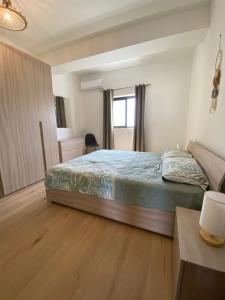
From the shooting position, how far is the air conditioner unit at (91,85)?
437 centimetres

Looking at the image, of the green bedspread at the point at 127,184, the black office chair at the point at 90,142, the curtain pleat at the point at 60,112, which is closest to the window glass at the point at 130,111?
the black office chair at the point at 90,142

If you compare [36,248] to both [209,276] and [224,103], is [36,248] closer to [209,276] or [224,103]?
[209,276]

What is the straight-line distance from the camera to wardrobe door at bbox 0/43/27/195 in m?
2.30

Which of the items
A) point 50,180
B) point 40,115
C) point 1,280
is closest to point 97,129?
point 40,115

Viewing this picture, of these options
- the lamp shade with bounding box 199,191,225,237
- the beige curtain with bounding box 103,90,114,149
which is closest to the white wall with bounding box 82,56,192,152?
the beige curtain with bounding box 103,90,114,149

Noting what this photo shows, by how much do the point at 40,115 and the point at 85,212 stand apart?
2.16 m

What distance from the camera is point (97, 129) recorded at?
16.2 feet

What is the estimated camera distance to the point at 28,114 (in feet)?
8.84

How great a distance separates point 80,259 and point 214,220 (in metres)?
1.16

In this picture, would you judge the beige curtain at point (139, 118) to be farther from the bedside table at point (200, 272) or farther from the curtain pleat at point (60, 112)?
the bedside table at point (200, 272)

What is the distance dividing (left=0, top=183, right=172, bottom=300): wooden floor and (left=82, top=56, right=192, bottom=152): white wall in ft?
9.93

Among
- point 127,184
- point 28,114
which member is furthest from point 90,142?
point 127,184

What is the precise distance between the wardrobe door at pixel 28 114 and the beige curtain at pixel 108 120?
6.99 feet

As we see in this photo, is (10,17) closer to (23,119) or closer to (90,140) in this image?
(23,119)
